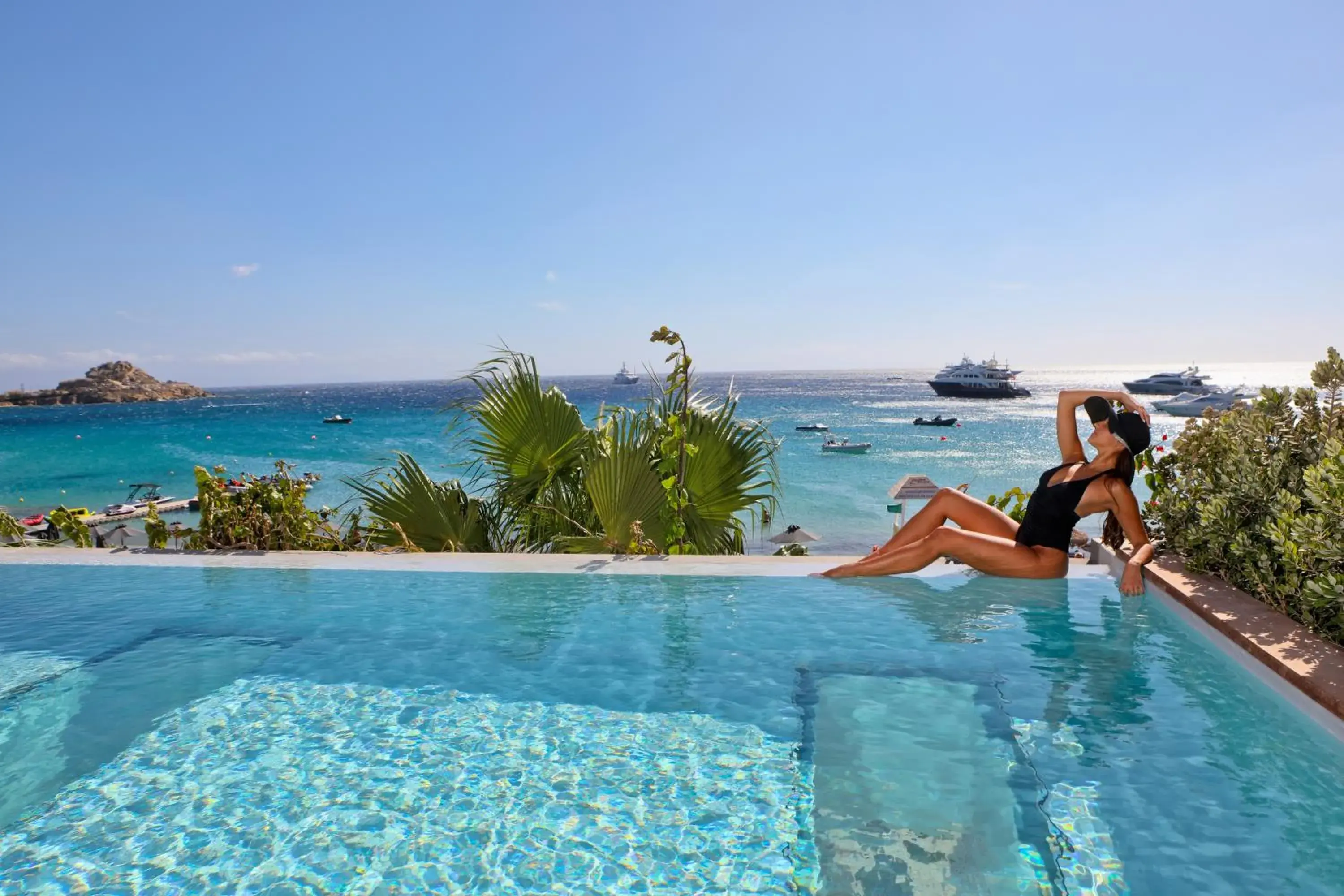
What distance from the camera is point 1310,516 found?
3498 mm

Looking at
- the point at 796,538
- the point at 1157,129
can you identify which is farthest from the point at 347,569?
the point at 1157,129

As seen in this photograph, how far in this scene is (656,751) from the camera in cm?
326

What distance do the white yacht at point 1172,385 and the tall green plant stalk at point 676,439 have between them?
103 meters

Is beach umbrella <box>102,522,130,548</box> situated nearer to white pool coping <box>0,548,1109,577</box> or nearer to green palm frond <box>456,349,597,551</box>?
white pool coping <box>0,548,1109,577</box>

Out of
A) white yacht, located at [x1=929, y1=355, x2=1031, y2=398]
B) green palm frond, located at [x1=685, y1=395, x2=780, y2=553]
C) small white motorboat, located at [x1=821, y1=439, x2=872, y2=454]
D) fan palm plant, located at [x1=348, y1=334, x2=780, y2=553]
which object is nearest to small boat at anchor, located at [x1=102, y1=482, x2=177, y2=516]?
fan palm plant, located at [x1=348, y1=334, x2=780, y2=553]

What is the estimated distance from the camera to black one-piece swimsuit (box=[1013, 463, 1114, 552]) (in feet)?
16.7

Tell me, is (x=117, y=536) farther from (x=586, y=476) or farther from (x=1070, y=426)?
(x=1070, y=426)

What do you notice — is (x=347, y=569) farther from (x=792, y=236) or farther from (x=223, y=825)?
(x=792, y=236)

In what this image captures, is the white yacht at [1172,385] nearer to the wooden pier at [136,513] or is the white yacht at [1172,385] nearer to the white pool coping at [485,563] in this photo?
the wooden pier at [136,513]

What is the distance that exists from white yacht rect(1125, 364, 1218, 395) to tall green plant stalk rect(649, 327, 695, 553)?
102615mm

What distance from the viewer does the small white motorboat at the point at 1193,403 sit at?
72125 millimetres

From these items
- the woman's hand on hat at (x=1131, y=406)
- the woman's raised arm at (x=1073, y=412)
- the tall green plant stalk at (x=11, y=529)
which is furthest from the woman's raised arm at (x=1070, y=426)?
the tall green plant stalk at (x=11, y=529)

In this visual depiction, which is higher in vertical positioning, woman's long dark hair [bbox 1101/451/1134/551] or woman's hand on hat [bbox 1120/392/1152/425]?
woman's hand on hat [bbox 1120/392/1152/425]

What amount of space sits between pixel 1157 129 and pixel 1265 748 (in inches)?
814
